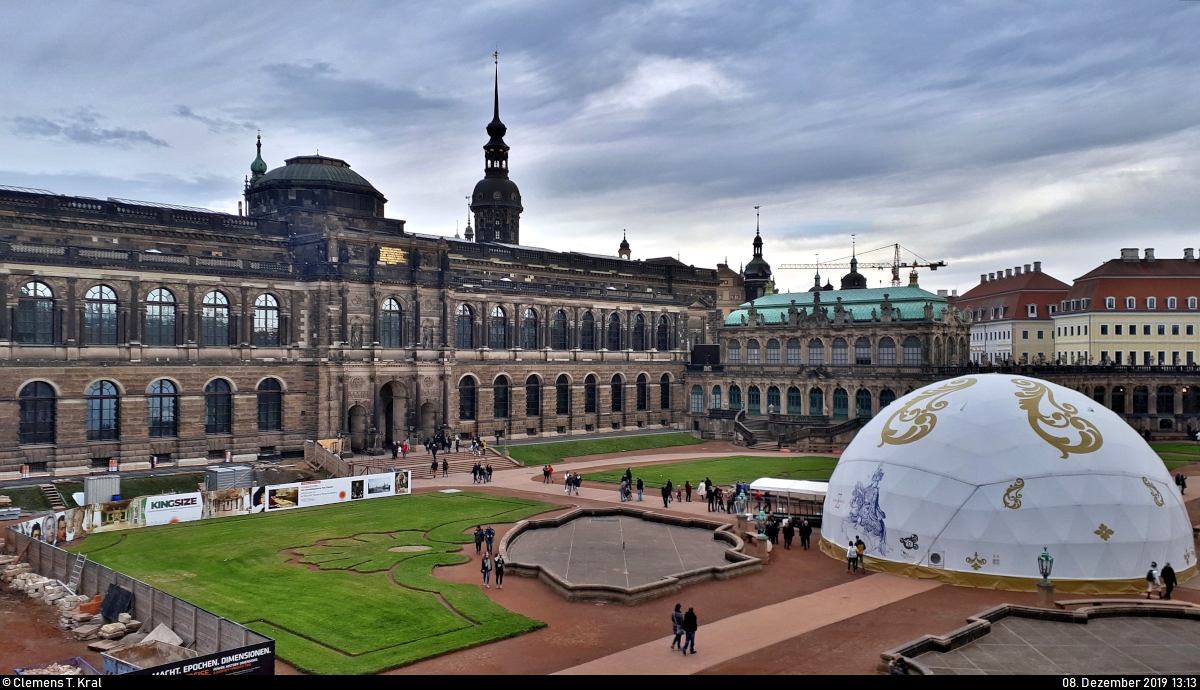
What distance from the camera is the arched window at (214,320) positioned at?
61.3m

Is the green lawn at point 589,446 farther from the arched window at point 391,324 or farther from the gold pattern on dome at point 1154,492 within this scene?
the gold pattern on dome at point 1154,492

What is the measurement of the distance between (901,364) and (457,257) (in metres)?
42.0

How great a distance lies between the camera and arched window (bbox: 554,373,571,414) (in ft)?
276

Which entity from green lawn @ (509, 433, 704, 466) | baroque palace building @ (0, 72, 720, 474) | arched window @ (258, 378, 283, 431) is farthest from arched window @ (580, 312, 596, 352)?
arched window @ (258, 378, 283, 431)

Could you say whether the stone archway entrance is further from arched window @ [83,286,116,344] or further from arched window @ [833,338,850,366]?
arched window @ [833,338,850,366]

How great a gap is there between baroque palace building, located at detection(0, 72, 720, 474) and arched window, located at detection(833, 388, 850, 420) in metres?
18.6

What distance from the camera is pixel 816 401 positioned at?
3472 inches

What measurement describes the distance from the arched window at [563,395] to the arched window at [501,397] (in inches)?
246

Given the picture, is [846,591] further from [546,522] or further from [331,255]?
[331,255]

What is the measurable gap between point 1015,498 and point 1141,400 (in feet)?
216

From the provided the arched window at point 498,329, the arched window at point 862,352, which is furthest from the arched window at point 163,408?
the arched window at point 862,352

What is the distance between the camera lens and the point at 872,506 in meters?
35.8

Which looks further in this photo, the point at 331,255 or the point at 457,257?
the point at 457,257
